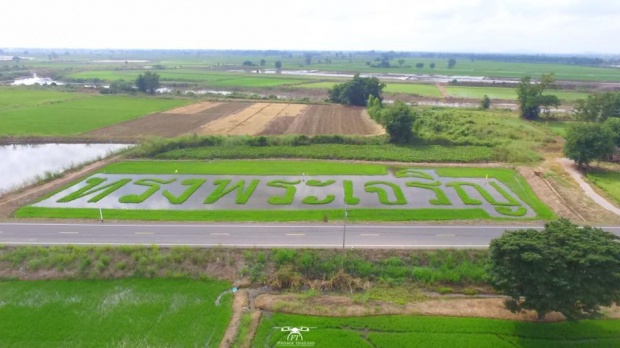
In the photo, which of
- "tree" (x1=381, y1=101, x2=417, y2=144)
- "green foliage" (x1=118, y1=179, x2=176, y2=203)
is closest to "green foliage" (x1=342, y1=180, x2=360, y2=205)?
"tree" (x1=381, y1=101, x2=417, y2=144)

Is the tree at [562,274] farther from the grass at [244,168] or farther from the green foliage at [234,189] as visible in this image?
the grass at [244,168]

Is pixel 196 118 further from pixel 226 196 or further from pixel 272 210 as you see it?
pixel 272 210

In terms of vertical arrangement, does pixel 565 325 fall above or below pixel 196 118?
below

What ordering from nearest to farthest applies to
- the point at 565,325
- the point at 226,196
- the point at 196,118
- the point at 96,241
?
the point at 565,325 → the point at 96,241 → the point at 226,196 → the point at 196,118

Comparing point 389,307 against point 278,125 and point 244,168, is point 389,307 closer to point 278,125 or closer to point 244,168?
point 244,168

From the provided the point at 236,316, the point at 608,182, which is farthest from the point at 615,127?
the point at 236,316

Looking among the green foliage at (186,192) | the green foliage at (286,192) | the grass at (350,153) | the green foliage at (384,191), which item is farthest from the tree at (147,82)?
the green foliage at (384,191)

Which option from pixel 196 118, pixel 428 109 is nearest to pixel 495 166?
pixel 428 109
